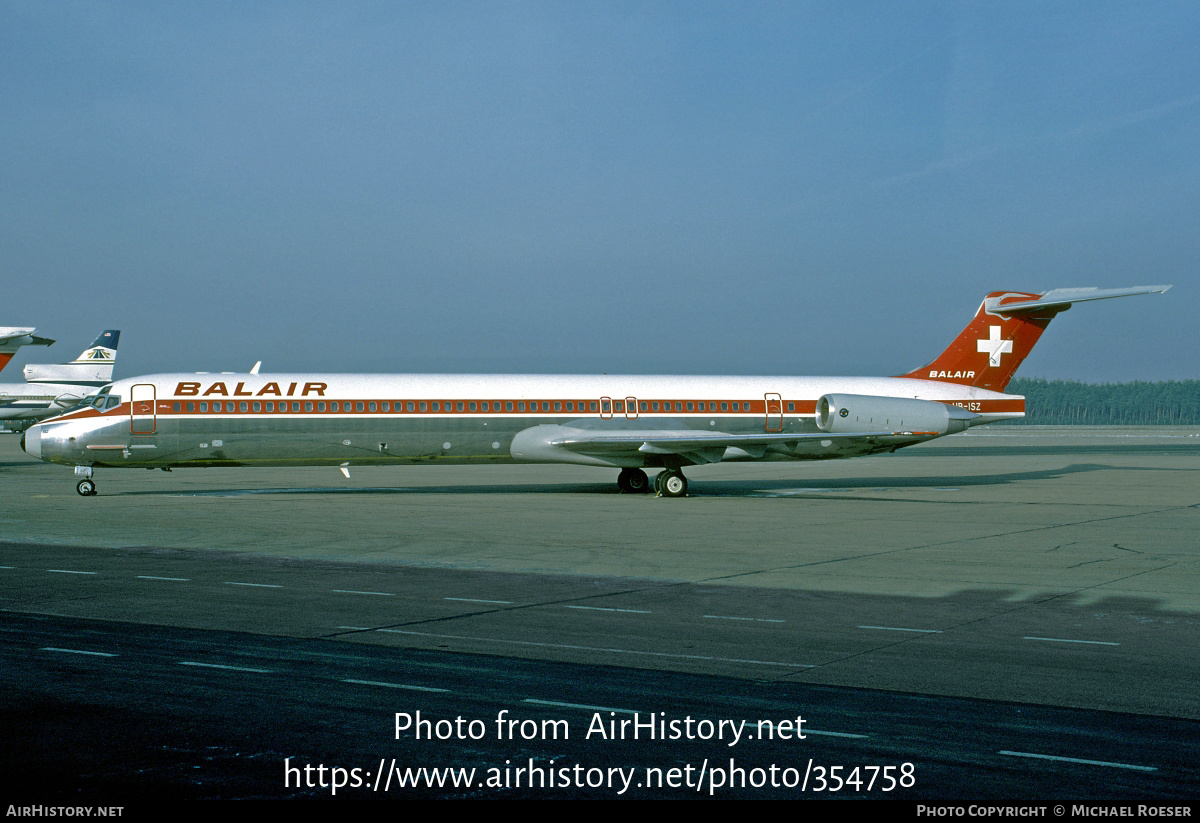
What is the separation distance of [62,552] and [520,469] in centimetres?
2857

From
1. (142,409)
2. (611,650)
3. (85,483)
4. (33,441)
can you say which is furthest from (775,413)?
(611,650)

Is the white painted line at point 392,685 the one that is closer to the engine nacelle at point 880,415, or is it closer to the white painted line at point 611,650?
the white painted line at point 611,650

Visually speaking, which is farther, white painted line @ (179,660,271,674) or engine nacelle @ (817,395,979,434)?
engine nacelle @ (817,395,979,434)

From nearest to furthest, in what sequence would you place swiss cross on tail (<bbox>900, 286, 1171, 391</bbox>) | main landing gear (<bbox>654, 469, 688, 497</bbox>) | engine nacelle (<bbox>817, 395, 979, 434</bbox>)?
main landing gear (<bbox>654, 469, 688, 497</bbox>), engine nacelle (<bbox>817, 395, 979, 434</bbox>), swiss cross on tail (<bbox>900, 286, 1171, 391</bbox>)

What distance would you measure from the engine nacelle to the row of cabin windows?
2.42 meters

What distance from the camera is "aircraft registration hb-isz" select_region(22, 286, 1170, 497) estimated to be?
1090 inches

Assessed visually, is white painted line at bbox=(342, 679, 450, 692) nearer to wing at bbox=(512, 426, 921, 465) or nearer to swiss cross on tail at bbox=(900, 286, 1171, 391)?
wing at bbox=(512, 426, 921, 465)

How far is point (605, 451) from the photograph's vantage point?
96.8 feet

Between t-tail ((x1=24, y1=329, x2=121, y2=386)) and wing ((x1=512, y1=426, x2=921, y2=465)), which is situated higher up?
t-tail ((x1=24, y1=329, x2=121, y2=386))

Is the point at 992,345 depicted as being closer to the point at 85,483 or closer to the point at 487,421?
the point at 487,421

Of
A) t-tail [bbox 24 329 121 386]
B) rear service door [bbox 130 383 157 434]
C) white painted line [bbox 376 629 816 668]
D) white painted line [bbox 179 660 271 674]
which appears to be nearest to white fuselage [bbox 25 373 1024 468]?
rear service door [bbox 130 383 157 434]

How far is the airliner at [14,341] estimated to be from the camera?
1731 inches

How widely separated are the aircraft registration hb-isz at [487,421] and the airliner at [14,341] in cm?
1819

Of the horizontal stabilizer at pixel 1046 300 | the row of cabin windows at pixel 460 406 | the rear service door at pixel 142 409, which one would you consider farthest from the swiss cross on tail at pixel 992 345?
the rear service door at pixel 142 409
